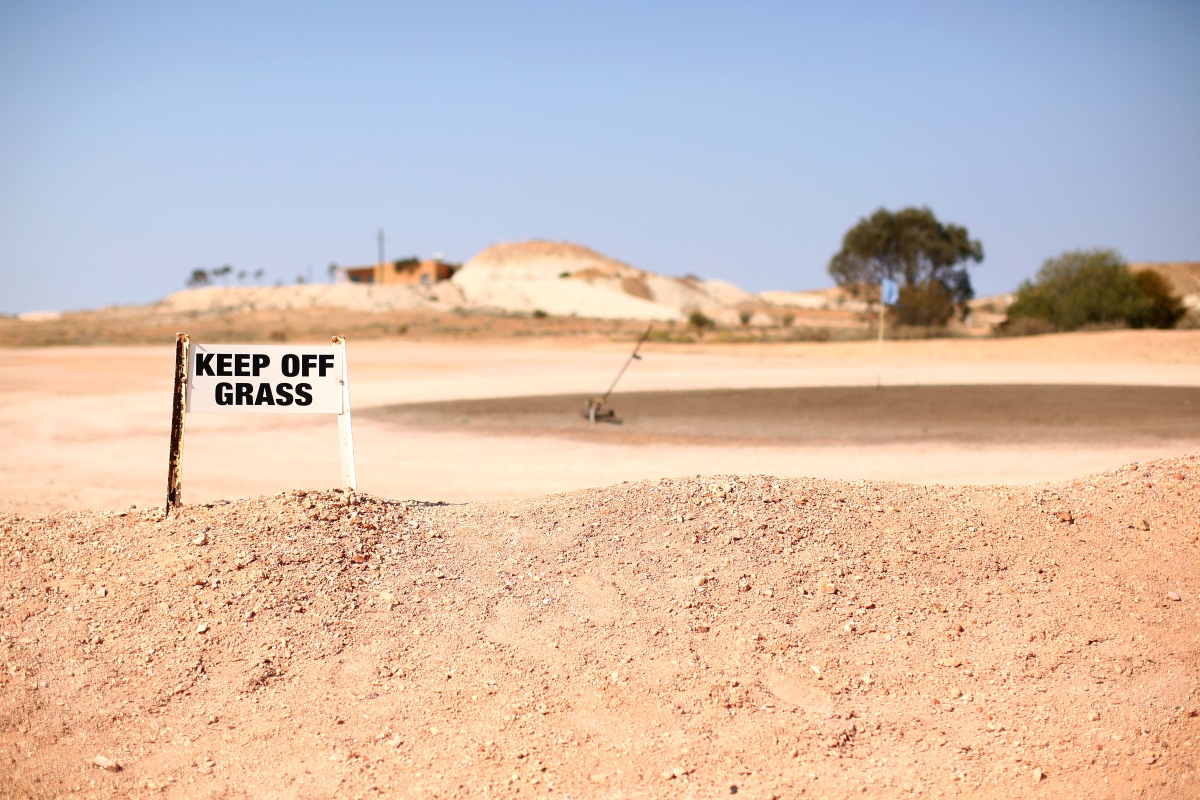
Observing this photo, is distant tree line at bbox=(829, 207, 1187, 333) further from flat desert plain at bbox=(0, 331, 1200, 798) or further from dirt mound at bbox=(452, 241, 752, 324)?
flat desert plain at bbox=(0, 331, 1200, 798)

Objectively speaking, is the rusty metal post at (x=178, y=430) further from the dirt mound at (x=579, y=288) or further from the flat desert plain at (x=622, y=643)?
the dirt mound at (x=579, y=288)

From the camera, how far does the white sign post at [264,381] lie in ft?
26.5

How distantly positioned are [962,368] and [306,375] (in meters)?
34.7

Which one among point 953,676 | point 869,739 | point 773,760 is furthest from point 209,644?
point 953,676

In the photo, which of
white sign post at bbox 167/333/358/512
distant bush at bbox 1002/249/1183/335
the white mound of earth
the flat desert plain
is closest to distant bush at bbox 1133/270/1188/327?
distant bush at bbox 1002/249/1183/335

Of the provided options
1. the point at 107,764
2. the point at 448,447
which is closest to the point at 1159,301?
the point at 448,447

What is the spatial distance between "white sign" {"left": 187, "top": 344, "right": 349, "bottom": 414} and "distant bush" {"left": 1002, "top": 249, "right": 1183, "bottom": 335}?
50.6 m

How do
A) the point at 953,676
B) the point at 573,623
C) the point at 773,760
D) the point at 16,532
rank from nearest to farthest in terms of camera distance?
the point at 773,760
the point at 953,676
the point at 573,623
the point at 16,532

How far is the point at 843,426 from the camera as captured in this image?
20.7 metres

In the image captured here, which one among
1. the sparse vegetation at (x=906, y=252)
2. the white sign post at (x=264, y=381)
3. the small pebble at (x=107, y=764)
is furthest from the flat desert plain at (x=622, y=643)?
the sparse vegetation at (x=906, y=252)

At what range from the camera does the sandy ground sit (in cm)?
1409

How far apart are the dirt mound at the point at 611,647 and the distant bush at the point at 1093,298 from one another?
49606 millimetres

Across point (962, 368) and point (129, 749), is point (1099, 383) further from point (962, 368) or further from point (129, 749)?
point (129, 749)

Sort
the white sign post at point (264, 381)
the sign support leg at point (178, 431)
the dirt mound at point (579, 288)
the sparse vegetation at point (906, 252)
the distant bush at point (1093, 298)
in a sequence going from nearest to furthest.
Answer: the sign support leg at point (178, 431) → the white sign post at point (264, 381) → the distant bush at point (1093, 298) → the sparse vegetation at point (906, 252) → the dirt mound at point (579, 288)
